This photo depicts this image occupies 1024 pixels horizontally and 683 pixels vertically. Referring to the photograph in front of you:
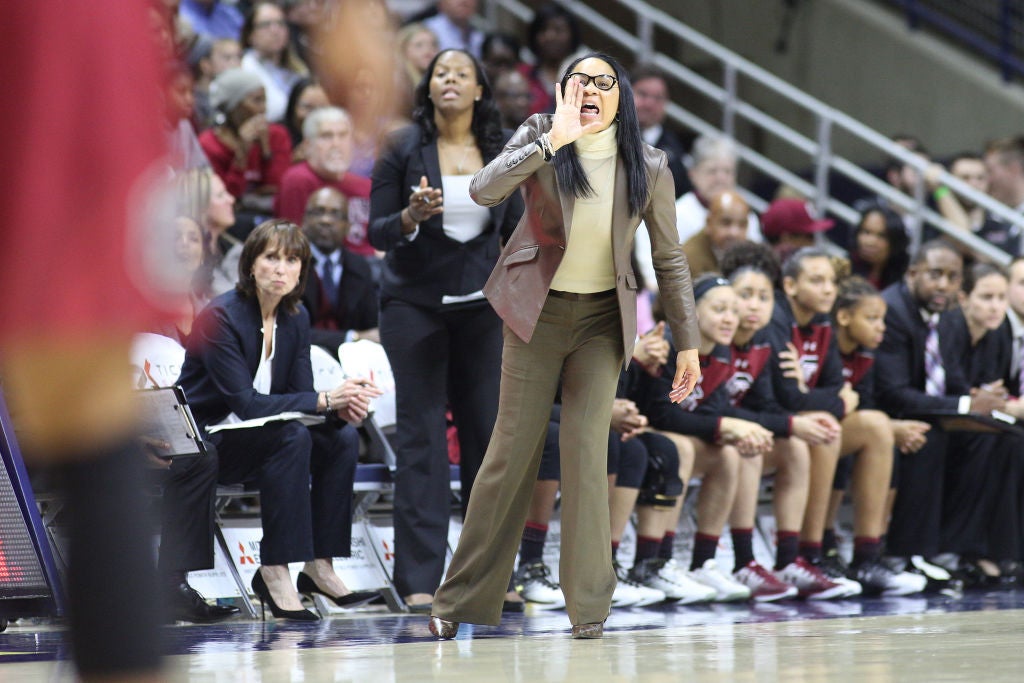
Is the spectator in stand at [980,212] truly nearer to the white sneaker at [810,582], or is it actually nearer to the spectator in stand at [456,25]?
the spectator in stand at [456,25]

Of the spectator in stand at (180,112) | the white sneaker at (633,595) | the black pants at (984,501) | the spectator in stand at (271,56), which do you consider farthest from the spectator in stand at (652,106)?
the spectator in stand at (180,112)

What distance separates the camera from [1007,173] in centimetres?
1041

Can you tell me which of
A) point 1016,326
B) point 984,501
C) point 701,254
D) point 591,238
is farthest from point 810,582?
point 591,238

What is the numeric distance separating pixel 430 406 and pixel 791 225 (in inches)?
154

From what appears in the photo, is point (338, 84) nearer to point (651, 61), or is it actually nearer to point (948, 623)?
point (948, 623)

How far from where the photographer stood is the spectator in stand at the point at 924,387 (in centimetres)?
793

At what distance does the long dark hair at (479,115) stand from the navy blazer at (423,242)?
0.03 m

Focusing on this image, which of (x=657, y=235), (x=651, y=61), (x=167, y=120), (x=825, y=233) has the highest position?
(x=651, y=61)

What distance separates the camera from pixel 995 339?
8.32 metres

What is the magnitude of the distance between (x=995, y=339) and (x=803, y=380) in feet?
4.88

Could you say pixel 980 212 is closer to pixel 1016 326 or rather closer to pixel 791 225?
pixel 1016 326

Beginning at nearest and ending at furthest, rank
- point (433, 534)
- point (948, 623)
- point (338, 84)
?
point (338, 84) < point (948, 623) < point (433, 534)

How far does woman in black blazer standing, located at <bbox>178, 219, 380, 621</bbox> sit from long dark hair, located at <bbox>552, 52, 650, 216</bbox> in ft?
4.94

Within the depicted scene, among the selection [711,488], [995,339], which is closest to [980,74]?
[995,339]
